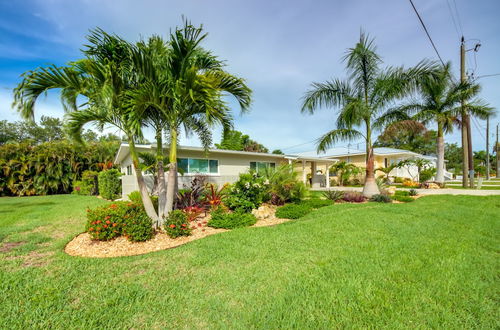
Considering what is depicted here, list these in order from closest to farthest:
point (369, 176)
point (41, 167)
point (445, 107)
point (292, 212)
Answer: point (292, 212) < point (369, 176) < point (445, 107) < point (41, 167)

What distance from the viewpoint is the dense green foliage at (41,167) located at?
52.1 ft

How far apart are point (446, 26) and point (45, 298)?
14.9 m

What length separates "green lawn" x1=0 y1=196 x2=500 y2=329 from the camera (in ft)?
7.28

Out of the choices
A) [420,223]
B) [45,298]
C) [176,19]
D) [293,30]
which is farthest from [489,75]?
[45,298]

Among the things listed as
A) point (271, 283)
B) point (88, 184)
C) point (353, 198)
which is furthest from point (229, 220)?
point (88, 184)

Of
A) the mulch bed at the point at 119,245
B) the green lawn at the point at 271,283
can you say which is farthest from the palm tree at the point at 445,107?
the mulch bed at the point at 119,245

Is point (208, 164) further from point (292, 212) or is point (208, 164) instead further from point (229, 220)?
point (229, 220)

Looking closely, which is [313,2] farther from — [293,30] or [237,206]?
[237,206]

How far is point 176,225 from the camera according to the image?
5.09 m

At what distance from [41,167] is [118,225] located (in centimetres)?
1717

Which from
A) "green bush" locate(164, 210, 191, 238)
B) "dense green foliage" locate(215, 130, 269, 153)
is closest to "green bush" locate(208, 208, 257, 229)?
"green bush" locate(164, 210, 191, 238)

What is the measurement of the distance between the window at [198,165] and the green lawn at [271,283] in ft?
23.6

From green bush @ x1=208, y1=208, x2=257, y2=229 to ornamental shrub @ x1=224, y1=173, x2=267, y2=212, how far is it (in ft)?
2.74

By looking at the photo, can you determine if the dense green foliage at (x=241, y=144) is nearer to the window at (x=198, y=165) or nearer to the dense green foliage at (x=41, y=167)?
the window at (x=198, y=165)
